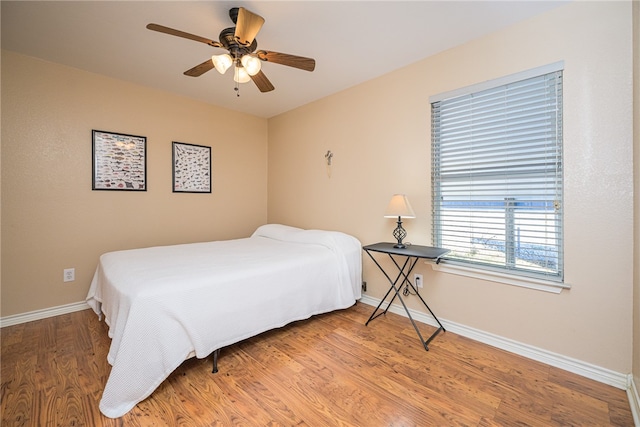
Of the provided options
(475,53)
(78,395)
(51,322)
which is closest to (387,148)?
(475,53)

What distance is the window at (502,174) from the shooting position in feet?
6.25

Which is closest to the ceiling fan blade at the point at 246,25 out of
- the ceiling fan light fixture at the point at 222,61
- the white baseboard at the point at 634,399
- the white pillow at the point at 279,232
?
the ceiling fan light fixture at the point at 222,61

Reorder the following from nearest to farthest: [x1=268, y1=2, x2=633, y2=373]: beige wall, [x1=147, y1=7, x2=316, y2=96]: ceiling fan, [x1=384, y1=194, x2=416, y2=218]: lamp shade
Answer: [x1=268, y1=2, x2=633, y2=373]: beige wall
[x1=147, y1=7, x2=316, y2=96]: ceiling fan
[x1=384, y1=194, x2=416, y2=218]: lamp shade

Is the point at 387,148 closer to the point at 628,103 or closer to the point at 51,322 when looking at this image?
the point at 628,103

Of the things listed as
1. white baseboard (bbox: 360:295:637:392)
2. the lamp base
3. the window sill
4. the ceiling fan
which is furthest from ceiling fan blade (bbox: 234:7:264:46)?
white baseboard (bbox: 360:295:637:392)

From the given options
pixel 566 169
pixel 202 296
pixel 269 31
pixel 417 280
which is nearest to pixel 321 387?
pixel 202 296

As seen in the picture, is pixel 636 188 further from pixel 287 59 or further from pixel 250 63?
pixel 250 63

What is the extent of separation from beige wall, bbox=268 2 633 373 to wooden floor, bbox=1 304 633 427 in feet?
1.00

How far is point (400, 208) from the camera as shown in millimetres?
2410

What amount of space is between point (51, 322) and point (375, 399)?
2941 mm

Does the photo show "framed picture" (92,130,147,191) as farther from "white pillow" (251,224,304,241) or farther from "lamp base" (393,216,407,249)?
"lamp base" (393,216,407,249)

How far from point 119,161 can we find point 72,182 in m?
0.46

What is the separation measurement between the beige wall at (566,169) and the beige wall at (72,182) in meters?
2.17

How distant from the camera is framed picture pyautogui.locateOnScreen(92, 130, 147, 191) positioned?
2.86 metres
